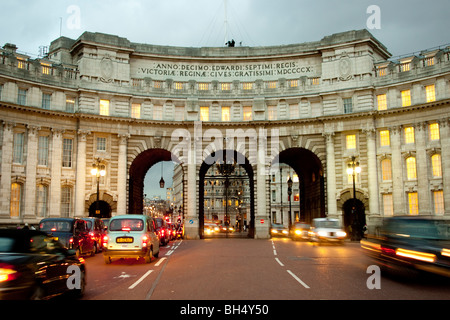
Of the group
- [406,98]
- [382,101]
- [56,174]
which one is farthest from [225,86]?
[56,174]

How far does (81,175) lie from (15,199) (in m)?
6.16

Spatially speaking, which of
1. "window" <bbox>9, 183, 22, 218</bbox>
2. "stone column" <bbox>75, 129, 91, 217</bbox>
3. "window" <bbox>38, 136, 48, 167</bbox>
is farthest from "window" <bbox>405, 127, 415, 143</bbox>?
"window" <bbox>9, 183, 22, 218</bbox>

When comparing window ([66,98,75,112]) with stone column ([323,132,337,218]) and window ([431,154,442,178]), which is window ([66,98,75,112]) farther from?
window ([431,154,442,178])

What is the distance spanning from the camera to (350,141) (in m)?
45.6

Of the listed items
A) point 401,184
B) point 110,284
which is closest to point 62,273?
point 110,284

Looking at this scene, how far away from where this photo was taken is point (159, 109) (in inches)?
1860

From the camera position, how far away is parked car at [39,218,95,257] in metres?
21.3

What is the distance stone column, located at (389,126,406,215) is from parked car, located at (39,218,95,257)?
29.8 meters

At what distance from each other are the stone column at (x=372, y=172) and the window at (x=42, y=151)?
30.8 m

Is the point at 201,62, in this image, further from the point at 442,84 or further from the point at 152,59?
the point at 442,84

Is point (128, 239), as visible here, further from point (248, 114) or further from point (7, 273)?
point (248, 114)
